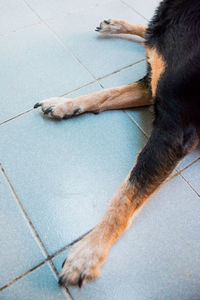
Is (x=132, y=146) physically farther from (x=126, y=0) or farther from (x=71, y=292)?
(x=126, y=0)

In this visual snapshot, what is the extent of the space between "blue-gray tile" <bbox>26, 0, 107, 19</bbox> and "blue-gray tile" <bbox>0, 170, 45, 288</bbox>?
57.1 inches

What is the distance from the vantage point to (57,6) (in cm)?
181

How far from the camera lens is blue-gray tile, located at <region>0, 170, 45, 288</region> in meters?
0.88

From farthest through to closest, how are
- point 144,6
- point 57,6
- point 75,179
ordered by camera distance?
point 144,6, point 57,6, point 75,179

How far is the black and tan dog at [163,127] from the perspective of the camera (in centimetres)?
84

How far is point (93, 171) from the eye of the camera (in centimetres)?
112

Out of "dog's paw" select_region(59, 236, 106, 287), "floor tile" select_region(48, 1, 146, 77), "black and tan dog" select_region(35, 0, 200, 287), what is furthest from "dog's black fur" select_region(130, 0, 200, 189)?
"floor tile" select_region(48, 1, 146, 77)

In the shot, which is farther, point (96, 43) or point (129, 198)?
point (96, 43)

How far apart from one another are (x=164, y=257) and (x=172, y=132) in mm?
513

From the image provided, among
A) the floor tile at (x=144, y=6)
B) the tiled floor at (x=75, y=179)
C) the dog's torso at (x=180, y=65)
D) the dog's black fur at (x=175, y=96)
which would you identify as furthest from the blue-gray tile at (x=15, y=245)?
the floor tile at (x=144, y=6)

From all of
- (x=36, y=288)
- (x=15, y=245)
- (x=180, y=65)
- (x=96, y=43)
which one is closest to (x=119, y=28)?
(x=96, y=43)

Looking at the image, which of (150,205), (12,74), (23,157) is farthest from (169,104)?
(12,74)

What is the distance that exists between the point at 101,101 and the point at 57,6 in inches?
41.5

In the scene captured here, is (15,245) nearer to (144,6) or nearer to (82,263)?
(82,263)
